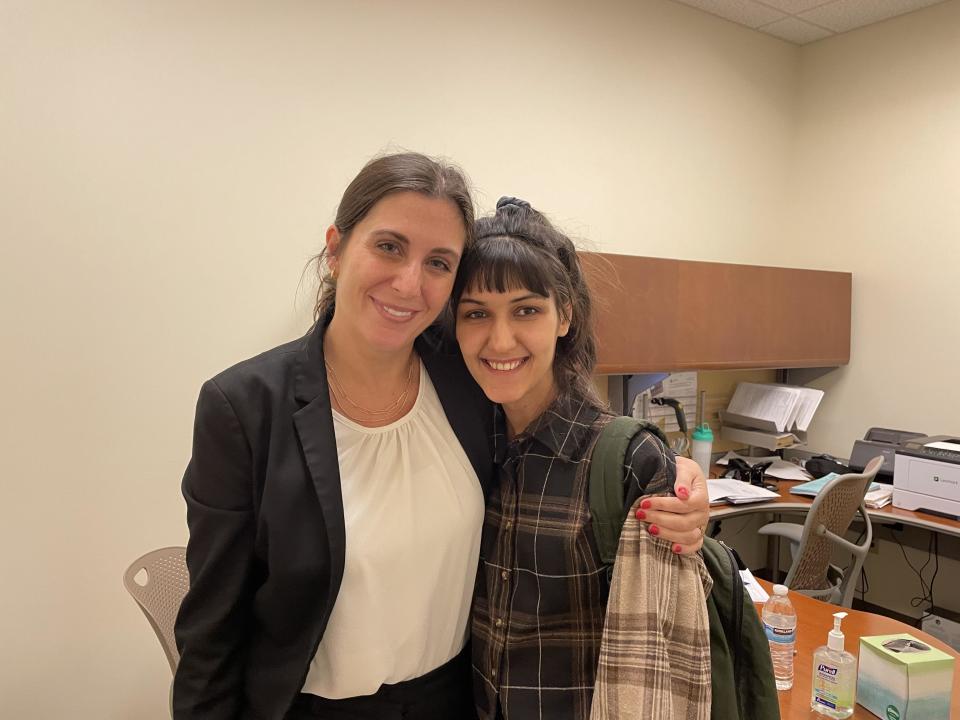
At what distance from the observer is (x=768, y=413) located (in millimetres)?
3705

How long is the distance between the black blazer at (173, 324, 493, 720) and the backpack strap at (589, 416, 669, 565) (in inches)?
16.9

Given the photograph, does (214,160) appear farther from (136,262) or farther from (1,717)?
(1,717)

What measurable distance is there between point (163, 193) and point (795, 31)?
3.66m

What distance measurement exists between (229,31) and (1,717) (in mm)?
2342

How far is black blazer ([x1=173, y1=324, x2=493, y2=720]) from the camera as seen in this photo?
3.42 ft

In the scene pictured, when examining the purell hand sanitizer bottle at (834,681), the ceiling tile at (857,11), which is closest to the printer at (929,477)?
the purell hand sanitizer bottle at (834,681)

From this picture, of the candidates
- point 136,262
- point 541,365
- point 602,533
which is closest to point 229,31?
point 136,262

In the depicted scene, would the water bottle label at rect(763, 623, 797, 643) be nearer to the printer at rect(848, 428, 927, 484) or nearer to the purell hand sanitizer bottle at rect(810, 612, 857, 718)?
the purell hand sanitizer bottle at rect(810, 612, 857, 718)

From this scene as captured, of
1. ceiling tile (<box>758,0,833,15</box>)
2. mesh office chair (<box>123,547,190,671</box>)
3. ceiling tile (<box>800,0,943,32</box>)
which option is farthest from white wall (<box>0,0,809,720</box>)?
ceiling tile (<box>800,0,943,32</box>)

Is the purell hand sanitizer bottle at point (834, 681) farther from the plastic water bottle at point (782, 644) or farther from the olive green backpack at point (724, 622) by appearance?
the olive green backpack at point (724, 622)

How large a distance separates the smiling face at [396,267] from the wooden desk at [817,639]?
1172mm

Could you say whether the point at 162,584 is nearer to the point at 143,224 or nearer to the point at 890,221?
the point at 143,224

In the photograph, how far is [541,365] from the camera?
1.25 m

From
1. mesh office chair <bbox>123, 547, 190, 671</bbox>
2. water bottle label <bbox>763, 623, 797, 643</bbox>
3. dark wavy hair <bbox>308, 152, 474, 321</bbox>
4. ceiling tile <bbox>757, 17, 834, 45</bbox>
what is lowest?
mesh office chair <bbox>123, 547, 190, 671</bbox>
